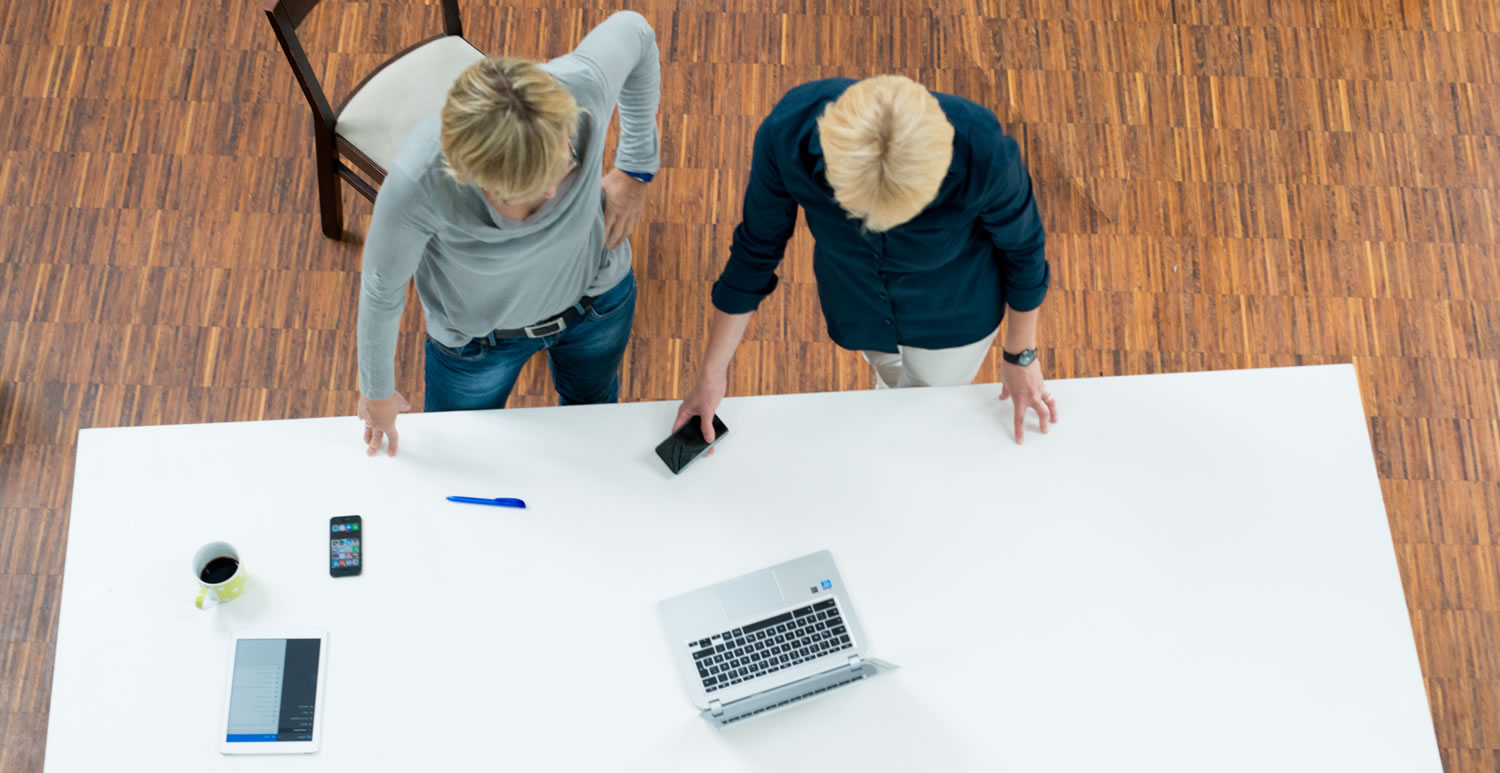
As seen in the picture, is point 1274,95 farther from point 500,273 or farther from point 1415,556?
point 500,273

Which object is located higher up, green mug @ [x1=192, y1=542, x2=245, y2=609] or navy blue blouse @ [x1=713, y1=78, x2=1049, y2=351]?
navy blue blouse @ [x1=713, y1=78, x2=1049, y2=351]

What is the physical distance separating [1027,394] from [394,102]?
5.01 feet

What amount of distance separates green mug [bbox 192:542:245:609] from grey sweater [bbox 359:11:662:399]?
326 mm

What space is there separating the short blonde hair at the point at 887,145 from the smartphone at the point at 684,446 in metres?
0.54

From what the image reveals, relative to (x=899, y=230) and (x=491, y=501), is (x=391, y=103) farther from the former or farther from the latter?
(x=899, y=230)

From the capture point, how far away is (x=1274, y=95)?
322 cm

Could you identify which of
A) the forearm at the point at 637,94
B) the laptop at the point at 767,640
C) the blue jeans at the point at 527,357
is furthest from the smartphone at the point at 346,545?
the forearm at the point at 637,94

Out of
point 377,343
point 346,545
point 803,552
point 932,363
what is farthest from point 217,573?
point 932,363

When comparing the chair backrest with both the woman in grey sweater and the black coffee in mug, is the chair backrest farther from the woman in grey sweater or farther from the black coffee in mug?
the black coffee in mug

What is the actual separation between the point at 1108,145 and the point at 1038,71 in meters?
0.30

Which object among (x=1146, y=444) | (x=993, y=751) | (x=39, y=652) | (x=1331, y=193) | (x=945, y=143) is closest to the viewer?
(x=945, y=143)

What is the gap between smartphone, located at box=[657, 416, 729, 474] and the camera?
1.83 meters

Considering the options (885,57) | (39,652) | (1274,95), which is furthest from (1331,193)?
(39,652)

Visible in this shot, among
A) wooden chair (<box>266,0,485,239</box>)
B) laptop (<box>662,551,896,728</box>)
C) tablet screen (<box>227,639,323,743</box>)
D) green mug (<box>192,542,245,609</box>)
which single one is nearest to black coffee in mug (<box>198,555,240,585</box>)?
green mug (<box>192,542,245,609</box>)
